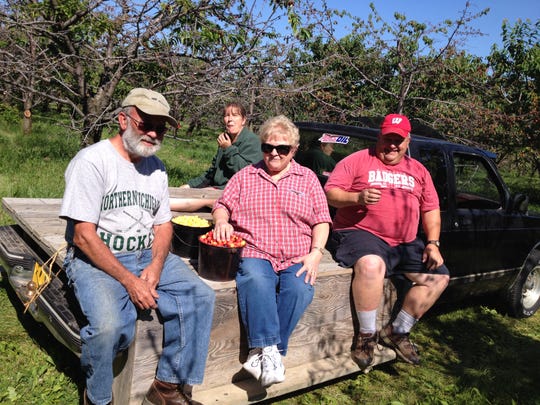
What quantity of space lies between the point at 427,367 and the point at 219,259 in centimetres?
229

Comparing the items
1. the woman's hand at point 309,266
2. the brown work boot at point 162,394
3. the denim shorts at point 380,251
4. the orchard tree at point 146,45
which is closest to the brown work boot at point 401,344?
the denim shorts at point 380,251

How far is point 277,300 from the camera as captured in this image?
3.10 metres

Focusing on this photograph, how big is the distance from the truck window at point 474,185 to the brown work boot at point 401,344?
1.36 m

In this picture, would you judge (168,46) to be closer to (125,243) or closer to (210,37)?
(210,37)

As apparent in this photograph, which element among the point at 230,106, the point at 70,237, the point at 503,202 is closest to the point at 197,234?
the point at 70,237

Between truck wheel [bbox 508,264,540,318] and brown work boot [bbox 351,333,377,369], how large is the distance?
9.00ft

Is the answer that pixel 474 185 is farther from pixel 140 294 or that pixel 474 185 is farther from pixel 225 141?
pixel 140 294

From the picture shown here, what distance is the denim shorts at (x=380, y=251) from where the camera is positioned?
365 cm

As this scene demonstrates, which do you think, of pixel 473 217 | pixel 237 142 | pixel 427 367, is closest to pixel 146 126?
pixel 237 142

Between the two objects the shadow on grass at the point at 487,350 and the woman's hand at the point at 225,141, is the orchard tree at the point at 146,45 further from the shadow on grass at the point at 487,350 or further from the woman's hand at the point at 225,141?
the shadow on grass at the point at 487,350

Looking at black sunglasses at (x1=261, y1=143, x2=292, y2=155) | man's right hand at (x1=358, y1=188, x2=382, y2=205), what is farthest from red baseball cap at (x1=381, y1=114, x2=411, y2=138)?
black sunglasses at (x1=261, y1=143, x2=292, y2=155)

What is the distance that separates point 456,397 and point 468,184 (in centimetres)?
208

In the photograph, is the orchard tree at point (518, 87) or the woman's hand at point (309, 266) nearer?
the woman's hand at point (309, 266)

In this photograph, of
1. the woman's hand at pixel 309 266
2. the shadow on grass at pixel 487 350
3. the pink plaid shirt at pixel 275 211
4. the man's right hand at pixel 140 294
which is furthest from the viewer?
the shadow on grass at pixel 487 350
